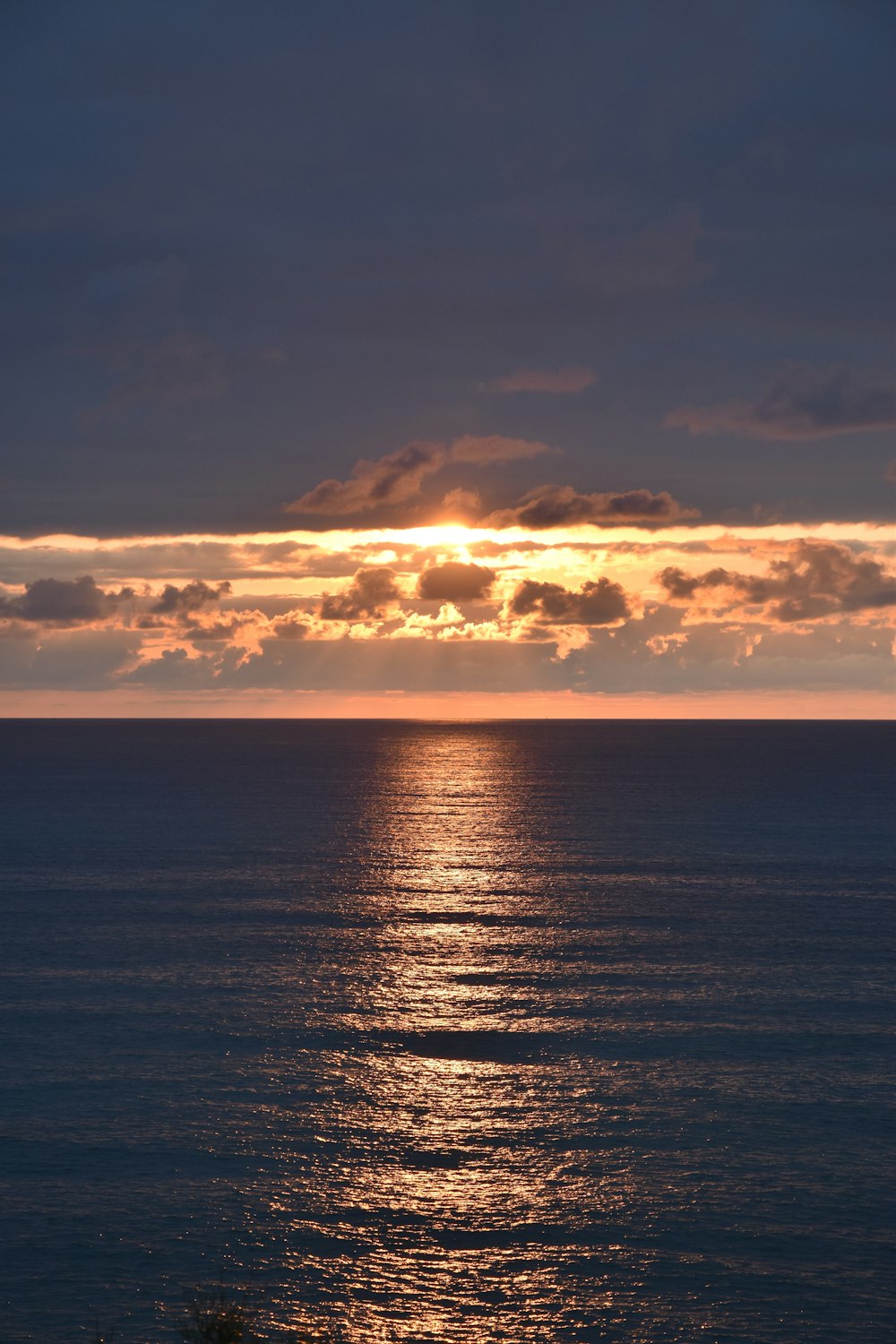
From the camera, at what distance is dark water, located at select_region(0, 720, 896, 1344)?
43.5 m

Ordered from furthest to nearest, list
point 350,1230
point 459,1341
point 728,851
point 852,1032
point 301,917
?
point 728,851
point 301,917
point 852,1032
point 350,1230
point 459,1341

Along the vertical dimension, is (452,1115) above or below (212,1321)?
below

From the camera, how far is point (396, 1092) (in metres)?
61.6

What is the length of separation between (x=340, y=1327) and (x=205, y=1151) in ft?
48.9

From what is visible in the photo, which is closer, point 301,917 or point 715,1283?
point 715,1283

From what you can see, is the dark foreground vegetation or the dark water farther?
the dark water

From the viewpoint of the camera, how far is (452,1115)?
2303 inches

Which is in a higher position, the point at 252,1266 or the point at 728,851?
the point at 728,851

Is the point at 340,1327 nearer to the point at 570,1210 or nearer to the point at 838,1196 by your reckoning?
the point at 570,1210

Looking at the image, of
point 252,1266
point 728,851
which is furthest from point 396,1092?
point 728,851

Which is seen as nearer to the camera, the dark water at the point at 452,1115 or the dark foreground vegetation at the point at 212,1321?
the dark foreground vegetation at the point at 212,1321

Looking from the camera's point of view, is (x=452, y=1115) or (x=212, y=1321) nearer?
(x=212, y=1321)

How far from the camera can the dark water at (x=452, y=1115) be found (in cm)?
4350

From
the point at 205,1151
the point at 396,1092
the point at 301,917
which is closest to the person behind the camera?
the point at 205,1151
